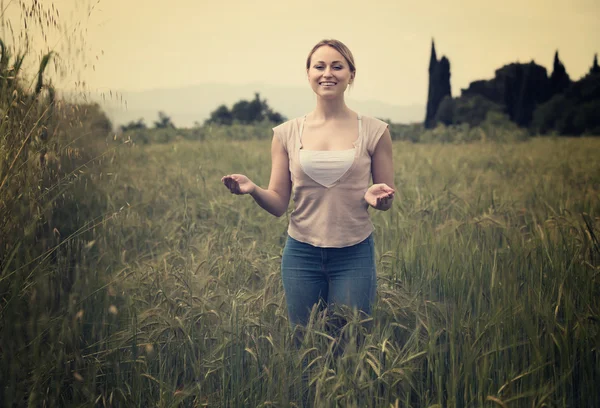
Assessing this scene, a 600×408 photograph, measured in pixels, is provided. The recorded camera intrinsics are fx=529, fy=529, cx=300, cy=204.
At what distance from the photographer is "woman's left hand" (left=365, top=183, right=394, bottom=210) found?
1930 millimetres

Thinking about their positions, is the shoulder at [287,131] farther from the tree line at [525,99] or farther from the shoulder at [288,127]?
the tree line at [525,99]

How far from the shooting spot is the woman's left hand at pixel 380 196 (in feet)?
6.33

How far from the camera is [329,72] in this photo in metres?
2.15

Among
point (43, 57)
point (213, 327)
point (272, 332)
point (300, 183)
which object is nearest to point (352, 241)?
point (300, 183)

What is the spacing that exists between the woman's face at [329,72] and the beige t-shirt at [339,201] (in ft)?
0.60

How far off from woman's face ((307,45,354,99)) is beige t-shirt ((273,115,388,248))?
184mm

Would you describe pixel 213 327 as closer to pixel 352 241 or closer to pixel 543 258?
pixel 352 241

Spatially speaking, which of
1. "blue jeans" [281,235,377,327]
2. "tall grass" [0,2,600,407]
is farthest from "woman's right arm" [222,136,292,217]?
"tall grass" [0,2,600,407]

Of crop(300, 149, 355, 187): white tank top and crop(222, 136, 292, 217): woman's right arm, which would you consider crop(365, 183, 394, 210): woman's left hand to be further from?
crop(222, 136, 292, 217): woman's right arm

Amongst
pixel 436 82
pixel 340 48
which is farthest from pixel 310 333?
pixel 436 82

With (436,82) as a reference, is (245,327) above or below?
below

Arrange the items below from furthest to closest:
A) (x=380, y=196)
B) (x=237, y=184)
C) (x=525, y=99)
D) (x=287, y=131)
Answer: (x=525, y=99) → (x=287, y=131) → (x=237, y=184) → (x=380, y=196)

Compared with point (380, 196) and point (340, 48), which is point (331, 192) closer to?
point (380, 196)

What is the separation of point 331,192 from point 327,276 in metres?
0.36
